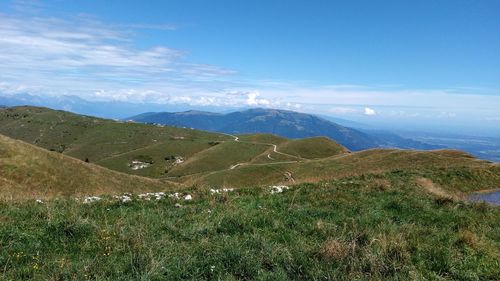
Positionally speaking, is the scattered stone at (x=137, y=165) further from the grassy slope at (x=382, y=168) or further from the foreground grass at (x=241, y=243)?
the foreground grass at (x=241, y=243)

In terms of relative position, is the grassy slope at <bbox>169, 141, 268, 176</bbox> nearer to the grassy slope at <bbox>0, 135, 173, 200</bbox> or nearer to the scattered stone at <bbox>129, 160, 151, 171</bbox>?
the scattered stone at <bbox>129, 160, 151, 171</bbox>

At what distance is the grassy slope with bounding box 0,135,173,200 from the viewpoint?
1352 inches

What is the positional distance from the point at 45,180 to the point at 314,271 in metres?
34.9

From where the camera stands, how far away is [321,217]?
556 inches

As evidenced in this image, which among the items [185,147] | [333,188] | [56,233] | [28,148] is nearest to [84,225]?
[56,233]

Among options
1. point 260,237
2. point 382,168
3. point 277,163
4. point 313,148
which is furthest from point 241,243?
point 313,148

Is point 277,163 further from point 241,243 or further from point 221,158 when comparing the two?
point 241,243

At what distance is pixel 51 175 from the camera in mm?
37531

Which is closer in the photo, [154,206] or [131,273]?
[131,273]

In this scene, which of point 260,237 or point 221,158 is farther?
point 221,158

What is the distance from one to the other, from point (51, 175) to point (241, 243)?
33620 millimetres

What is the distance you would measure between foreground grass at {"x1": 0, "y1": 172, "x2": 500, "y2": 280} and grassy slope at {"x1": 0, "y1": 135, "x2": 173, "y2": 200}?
70.6 feet

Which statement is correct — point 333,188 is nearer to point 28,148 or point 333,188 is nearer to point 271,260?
point 271,260

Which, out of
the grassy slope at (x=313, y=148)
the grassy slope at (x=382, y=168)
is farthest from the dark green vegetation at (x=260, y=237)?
the grassy slope at (x=313, y=148)
